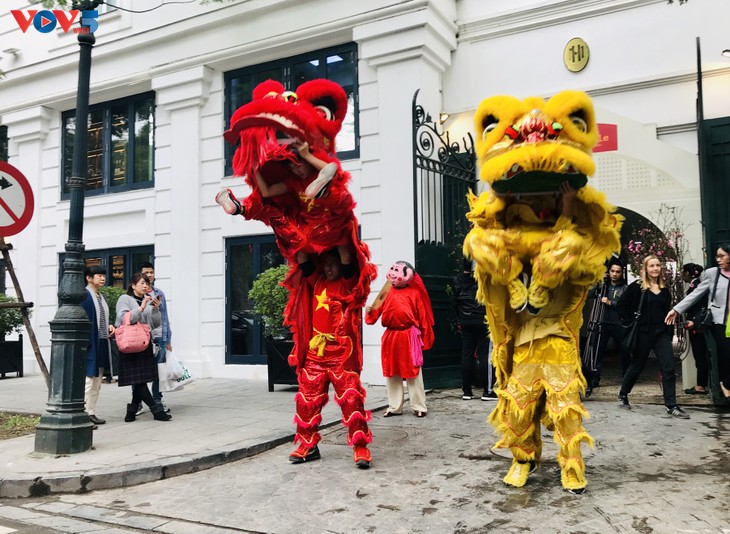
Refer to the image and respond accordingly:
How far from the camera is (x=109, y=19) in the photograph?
12.6 metres

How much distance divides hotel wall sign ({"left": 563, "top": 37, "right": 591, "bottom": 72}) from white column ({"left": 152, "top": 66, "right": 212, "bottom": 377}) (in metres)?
6.26

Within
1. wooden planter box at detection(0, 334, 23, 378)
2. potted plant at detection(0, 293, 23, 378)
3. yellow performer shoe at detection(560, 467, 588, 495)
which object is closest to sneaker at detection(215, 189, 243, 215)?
yellow performer shoe at detection(560, 467, 588, 495)

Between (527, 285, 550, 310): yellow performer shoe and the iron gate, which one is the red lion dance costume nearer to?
(527, 285, 550, 310): yellow performer shoe

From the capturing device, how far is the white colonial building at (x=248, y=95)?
885 cm

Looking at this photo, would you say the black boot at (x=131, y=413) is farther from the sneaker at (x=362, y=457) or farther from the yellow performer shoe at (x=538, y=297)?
the yellow performer shoe at (x=538, y=297)

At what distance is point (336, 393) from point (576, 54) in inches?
268

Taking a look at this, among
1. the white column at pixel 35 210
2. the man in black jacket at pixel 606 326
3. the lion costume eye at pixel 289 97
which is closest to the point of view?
the lion costume eye at pixel 289 97

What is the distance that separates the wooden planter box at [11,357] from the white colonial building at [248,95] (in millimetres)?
661

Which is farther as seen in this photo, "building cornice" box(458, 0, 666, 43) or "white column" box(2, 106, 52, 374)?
"white column" box(2, 106, 52, 374)

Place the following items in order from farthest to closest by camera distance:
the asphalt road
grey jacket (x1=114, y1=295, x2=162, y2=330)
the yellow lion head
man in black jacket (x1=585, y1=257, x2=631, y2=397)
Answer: man in black jacket (x1=585, y1=257, x2=631, y2=397)
grey jacket (x1=114, y1=295, x2=162, y2=330)
the yellow lion head
the asphalt road

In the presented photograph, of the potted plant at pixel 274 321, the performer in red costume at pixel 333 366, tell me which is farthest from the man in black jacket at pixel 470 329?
the performer in red costume at pixel 333 366

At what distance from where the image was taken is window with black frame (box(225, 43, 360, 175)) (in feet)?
34.2

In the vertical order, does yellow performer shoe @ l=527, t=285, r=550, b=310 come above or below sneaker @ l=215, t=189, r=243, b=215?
below

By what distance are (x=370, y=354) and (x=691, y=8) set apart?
6.70 metres
